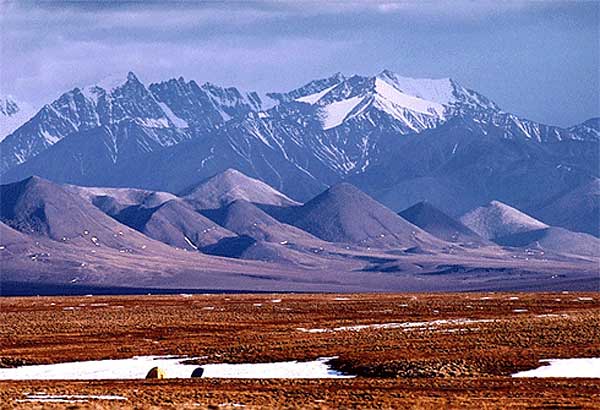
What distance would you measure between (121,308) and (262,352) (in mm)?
63396

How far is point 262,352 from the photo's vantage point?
7769cm

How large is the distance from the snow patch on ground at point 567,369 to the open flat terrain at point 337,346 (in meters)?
1.50

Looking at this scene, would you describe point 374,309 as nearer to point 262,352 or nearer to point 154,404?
point 262,352

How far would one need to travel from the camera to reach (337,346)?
81.4 meters

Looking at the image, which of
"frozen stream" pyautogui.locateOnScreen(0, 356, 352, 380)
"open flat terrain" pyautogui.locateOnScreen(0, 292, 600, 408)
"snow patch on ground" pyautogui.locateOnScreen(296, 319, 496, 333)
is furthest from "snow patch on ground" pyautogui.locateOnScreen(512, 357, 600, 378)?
"snow patch on ground" pyautogui.locateOnScreen(296, 319, 496, 333)

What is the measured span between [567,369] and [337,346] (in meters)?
20.1

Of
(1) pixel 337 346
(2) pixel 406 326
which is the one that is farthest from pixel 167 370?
(2) pixel 406 326

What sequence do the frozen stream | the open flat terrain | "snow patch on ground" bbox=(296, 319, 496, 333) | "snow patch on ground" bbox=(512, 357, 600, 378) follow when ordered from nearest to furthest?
the open flat terrain < "snow patch on ground" bbox=(512, 357, 600, 378) < the frozen stream < "snow patch on ground" bbox=(296, 319, 496, 333)

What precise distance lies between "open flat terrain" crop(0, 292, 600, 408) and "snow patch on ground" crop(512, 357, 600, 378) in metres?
1.50

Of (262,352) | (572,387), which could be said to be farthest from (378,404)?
(262,352)

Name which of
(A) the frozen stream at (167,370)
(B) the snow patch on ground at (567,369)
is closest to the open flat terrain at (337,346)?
(B) the snow patch on ground at (567,369)

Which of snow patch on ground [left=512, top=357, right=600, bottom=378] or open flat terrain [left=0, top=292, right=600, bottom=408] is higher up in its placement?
open flat terrain [left=0, top=292, right=600, bottom=408]

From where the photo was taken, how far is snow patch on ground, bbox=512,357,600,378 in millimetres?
64188

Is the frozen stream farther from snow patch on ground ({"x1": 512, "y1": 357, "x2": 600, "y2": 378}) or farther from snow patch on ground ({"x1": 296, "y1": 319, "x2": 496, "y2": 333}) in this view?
snow patch on ground ({"x1": 296, "y1": 319, "x2": 496, "y2": 333})
